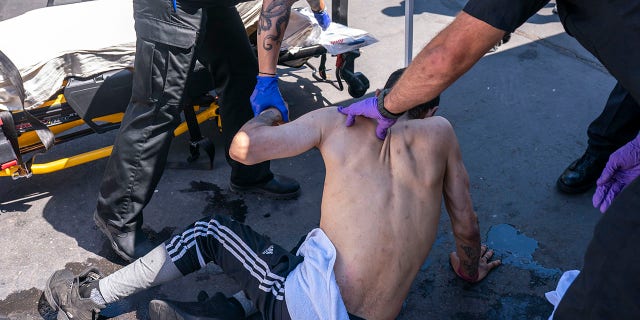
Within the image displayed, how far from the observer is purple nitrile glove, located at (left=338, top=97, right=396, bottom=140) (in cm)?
199

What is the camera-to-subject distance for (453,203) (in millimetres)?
2281

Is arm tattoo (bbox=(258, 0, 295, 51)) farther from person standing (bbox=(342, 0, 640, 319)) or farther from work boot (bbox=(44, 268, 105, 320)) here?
work boot (bbox=(44, 268, 105, 320))

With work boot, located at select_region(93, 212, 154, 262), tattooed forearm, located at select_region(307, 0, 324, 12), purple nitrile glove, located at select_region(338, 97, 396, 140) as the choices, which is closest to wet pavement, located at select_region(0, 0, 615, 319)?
work boot, located at select_region(93, 212, 154, 262)

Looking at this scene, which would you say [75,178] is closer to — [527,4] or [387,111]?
[387,111]

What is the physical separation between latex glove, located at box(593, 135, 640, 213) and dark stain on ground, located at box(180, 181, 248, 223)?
5.81 ft

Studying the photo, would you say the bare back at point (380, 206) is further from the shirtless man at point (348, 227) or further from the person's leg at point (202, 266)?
the person's leg at point (202, 266)

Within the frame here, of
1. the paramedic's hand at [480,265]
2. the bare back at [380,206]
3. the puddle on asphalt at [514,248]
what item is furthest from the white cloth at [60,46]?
the puddle on asphalt at [514,248]

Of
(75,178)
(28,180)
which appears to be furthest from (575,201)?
(28,180)

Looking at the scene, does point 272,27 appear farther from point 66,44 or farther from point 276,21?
point 66,44

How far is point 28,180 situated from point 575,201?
124 inches

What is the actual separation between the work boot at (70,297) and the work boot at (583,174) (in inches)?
96.6

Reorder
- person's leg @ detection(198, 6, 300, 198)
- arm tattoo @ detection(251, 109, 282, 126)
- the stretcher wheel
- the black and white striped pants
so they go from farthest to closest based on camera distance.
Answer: the stretcher wheel → person's leg @ detection(198, 6, 300, 198) → arm tattoo @ detection(251, 109, 282, 126) → the black and white striped pants

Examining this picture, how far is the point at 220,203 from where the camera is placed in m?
3.29

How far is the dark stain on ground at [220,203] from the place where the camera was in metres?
3.21
